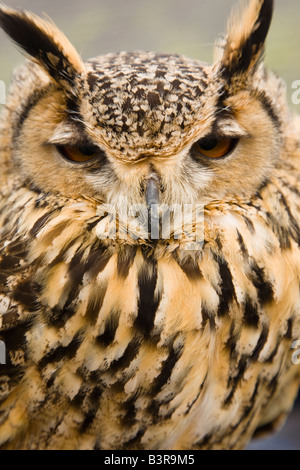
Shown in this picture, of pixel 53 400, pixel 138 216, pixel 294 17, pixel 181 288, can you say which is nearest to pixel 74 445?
pixel 53 400

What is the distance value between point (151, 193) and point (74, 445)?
24.5 inches

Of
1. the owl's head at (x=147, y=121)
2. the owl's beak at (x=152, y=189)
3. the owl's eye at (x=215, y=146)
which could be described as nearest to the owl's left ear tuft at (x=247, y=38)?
the owl's head at (x=147, y=121)

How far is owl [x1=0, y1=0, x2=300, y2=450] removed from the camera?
1274 mm

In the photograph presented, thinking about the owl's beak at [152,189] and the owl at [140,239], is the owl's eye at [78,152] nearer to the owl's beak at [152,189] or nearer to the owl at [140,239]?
the owl at [140,239]

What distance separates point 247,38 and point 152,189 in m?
0.42

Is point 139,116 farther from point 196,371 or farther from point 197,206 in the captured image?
point 196,371

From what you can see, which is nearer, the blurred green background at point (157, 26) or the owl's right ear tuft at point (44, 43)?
the owl's right ear tuft at point (44, 43)

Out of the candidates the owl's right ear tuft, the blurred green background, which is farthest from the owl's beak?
the blurred green background

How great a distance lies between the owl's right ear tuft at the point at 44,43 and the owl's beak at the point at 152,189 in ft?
0.89

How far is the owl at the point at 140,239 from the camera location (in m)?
1.27

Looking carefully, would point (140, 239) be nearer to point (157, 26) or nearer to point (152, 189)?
point (152, 189)

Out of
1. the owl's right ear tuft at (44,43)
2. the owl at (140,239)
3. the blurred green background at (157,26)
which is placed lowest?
the owl at (140,239)

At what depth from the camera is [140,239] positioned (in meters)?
1.30

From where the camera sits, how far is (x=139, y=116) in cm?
123
